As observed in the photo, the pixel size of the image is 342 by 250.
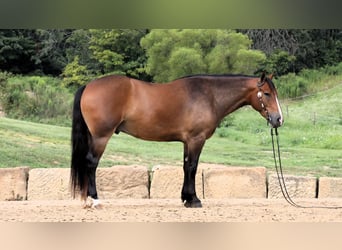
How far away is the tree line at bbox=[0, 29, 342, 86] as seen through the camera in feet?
41.6

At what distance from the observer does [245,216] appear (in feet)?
20.1

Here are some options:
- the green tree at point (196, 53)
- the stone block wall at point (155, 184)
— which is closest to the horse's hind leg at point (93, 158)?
the stone block wall at point (155, 184)

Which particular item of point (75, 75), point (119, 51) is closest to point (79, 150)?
point (75, 75)

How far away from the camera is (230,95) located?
7062mm

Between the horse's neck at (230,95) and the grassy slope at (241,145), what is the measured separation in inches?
193

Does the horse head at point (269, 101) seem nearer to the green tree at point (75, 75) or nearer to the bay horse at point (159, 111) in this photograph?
the bay horse at point (159, 111)

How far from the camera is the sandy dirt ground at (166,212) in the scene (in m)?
5.91

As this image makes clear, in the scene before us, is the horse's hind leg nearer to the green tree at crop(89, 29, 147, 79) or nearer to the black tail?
the black tail

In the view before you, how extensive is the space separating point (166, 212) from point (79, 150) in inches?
39.8

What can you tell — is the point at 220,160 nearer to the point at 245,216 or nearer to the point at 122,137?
the point at 122,137

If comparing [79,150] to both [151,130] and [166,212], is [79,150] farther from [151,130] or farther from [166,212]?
[166,212]

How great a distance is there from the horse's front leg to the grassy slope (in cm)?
496

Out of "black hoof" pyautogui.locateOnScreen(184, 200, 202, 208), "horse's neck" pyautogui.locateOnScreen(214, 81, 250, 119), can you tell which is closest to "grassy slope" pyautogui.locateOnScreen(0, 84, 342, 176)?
"horse's neck" pyautogui.locateOnScreen(214, 81, 250, 119)
